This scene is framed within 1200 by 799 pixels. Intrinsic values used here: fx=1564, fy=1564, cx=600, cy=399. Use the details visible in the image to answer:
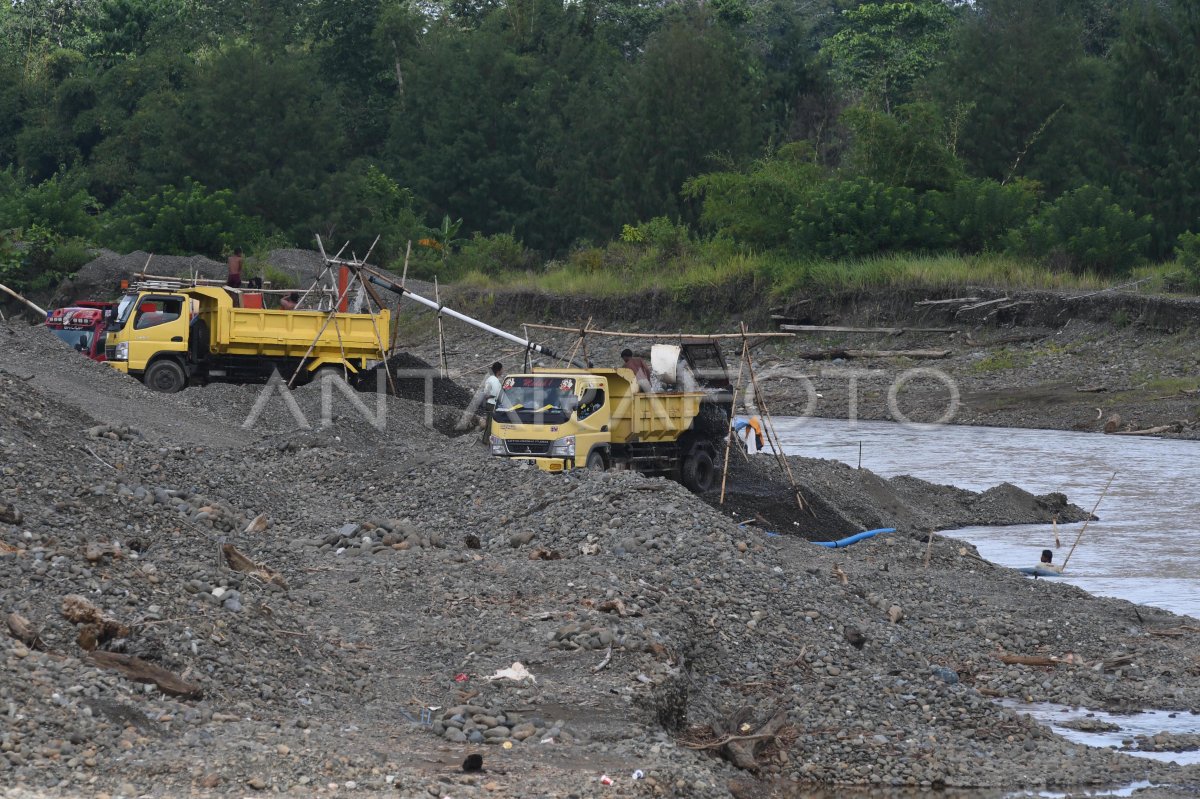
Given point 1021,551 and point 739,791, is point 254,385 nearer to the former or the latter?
point 1021,551

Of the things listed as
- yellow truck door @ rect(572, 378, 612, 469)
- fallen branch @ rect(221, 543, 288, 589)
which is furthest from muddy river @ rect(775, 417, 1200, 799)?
yellow truck door @ rect(572, 378, 612, 469)

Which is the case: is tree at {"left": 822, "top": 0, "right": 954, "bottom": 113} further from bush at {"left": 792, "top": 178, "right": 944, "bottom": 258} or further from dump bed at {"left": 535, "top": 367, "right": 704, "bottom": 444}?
dump bed at {"left": 535, "top": 367, "right": 704, "bottom": 444}

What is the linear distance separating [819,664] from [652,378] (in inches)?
336

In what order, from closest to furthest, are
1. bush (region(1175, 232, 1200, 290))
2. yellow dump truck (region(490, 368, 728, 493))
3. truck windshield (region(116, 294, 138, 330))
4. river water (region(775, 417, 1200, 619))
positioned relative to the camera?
river water (region(775, 417, 1200, 619)) → yellow dump truck (region(490, 368, 728, 493)) → truck windshield (region(116, 294, 138, 330)) → bush (region(1175, 232, 1200, 290))

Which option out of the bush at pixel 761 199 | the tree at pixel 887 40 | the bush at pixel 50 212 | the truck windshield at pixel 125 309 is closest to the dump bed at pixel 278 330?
the truck windshield at pixel 125 309

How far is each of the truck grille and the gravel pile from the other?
1.06 metres

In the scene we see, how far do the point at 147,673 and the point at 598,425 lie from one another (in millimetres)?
9997

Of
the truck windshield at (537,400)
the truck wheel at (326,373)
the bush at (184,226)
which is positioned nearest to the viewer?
the truck windshield at (537,400)

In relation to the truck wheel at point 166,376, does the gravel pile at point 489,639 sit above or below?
below

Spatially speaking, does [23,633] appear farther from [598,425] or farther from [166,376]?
[166,376]

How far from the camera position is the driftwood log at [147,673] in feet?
29.2

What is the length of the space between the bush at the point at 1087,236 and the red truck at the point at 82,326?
73.0 ft

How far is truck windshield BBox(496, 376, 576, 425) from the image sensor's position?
18453mm

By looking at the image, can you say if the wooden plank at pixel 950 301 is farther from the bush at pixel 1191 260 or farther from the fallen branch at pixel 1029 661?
the fallen branch at pixel 1029 661
